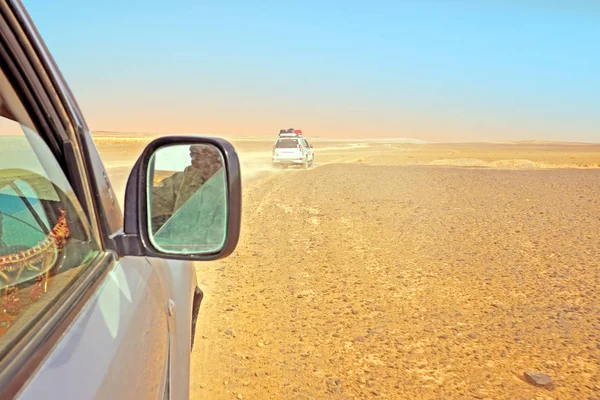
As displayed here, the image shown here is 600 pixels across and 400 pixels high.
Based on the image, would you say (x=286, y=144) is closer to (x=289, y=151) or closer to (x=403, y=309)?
(x=289, y=151)

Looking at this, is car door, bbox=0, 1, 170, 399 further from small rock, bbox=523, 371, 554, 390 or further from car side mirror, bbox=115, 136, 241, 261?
small rock, bbox=523, 371, 554, 390

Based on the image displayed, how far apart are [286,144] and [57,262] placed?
25.1 metres

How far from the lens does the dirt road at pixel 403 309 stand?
373cm

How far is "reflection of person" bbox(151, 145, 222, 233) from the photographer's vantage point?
5.43 feet

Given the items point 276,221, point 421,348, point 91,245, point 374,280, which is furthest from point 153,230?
point 276,221

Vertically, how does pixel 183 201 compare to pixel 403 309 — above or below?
above

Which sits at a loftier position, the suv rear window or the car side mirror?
the car side mirror

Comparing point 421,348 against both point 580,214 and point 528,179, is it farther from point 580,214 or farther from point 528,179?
point 528,179

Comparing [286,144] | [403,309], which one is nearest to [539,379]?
[403,309]

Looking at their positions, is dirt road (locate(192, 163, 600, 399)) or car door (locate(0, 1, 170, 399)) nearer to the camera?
car door (locate(0, 1, 170, 399))

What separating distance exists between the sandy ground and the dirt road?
0.05 ft

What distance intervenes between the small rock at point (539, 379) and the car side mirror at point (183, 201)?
2.80 meters

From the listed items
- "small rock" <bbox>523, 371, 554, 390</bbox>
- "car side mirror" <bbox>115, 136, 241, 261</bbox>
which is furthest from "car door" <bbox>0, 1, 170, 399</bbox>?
"small rock" <bbox>523, 371, 554, 390</bbox>

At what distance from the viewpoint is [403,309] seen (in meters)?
5.14
